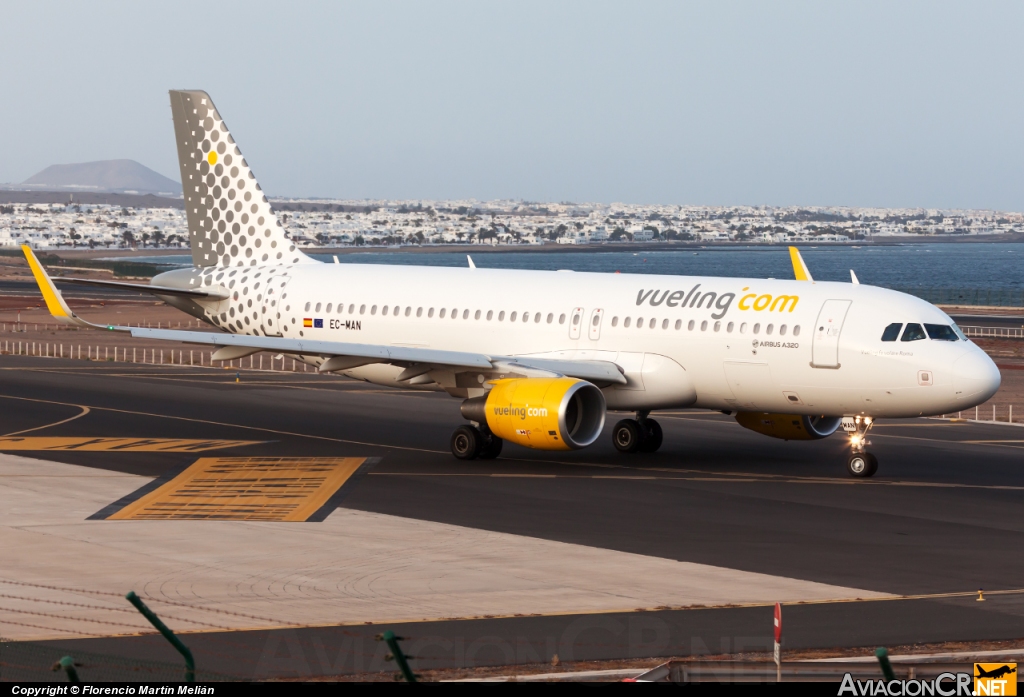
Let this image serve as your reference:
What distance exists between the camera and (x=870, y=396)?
3222cm

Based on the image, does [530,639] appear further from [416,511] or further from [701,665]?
[416,511]

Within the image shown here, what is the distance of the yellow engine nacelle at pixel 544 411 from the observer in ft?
106

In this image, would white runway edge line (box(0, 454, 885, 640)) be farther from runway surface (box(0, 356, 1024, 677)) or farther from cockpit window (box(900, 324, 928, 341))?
cockpit window (box(900, 324, 928, 341))

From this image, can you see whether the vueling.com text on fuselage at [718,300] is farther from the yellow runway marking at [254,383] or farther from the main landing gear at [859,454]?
the yellow runway marking at [254,383]

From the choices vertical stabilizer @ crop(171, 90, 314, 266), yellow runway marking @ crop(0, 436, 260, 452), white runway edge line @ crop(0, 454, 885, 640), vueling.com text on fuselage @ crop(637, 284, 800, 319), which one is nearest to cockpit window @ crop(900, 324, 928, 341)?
vueling.com text on fuselage @ crop(637, 284, 800, 319)

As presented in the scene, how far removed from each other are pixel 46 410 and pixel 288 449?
42.3ft

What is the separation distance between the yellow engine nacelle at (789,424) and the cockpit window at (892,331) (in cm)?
424

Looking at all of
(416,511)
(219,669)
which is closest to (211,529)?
(416,511)

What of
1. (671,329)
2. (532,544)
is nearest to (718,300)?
(671,329)

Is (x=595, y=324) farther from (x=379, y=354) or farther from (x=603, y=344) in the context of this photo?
(x=379, y=354)

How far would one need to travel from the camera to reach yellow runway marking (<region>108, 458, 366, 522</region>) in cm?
2786

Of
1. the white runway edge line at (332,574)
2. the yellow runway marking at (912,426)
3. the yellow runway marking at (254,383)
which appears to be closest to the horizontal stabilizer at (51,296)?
the white runway edge line at (332,574)

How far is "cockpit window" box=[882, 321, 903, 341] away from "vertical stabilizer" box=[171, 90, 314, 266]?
1974 centimetres

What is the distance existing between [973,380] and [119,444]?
22470 mm
